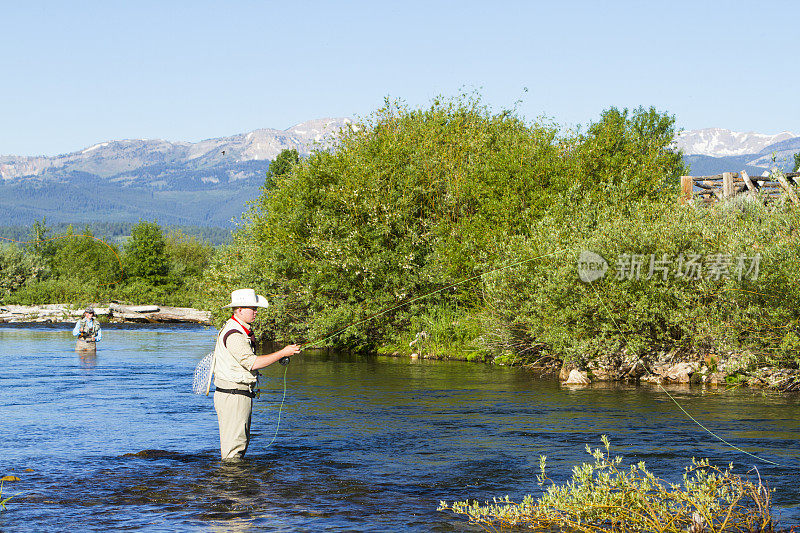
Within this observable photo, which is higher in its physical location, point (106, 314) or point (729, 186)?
point (729, 186)

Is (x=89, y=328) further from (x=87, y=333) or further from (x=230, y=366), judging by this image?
(x=230, y=366)

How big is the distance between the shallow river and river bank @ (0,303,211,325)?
1368 inches

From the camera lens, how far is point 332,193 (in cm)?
3130

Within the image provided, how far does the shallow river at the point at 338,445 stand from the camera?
9.51 metres

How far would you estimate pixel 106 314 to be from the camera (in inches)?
2277

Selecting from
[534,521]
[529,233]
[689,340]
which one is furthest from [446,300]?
[534,521]

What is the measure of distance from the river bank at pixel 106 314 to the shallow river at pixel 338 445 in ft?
114

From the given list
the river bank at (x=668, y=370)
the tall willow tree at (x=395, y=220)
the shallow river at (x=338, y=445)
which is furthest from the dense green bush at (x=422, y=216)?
the shallow river at (x=338, y=445)

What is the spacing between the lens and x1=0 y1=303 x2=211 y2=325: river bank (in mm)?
56625

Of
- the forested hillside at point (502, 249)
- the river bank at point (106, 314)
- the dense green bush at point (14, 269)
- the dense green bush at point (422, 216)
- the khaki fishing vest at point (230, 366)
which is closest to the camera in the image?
the khaki fishing vest at point (230, 366)

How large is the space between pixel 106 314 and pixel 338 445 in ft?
158

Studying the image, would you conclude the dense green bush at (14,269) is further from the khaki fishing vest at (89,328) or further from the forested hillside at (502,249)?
the khaki fishing vest at (89,328)

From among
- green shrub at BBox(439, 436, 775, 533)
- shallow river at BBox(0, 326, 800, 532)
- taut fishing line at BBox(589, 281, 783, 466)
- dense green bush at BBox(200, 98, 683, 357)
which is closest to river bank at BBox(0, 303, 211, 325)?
dense green bush at BBox(200, 98, 683, 357)

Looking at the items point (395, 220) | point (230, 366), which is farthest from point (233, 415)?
point (395, 220)
